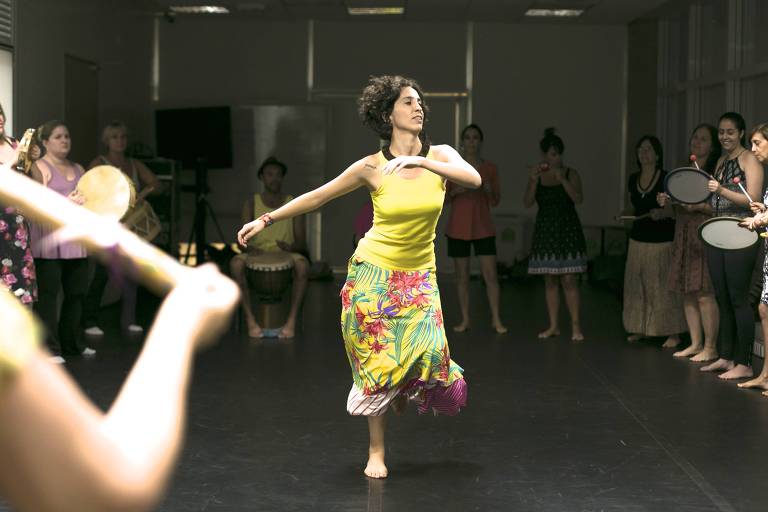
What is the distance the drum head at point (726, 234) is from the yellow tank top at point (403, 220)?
2384 millimetres

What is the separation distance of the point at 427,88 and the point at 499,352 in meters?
6.47

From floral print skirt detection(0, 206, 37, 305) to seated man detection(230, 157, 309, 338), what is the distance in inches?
80.7

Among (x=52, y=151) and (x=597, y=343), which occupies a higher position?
(x=52, y=151)

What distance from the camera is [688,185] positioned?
20.6 feet

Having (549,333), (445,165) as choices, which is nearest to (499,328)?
(549,333)

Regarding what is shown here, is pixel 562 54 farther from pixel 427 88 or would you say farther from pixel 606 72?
pixel 427 88

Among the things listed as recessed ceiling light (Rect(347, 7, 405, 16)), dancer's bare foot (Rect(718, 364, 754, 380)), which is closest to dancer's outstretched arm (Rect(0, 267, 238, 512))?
dancer's bare foot (Rect(718, 364, 754, 380))

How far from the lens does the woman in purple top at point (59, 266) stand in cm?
633

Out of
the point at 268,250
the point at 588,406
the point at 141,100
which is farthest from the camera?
the point at 141,100

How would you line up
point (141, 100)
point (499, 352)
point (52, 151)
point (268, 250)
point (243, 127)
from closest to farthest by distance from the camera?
1. point (52, 151)
2. point (499, 352)
3. point (268, 250)
4. point (141, 100)
5. point (243, 127)

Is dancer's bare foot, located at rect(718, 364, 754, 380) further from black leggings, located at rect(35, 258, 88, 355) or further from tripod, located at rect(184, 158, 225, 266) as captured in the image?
tripod, located at rect(184, 158, 225, 266)

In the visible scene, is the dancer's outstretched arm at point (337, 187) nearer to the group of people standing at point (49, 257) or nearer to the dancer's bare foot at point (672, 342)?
the group of people standing at point (49, 257)

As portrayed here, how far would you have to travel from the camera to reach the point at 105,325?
26.9 ft

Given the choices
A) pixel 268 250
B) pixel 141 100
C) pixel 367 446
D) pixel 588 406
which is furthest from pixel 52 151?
pixel 141 100
